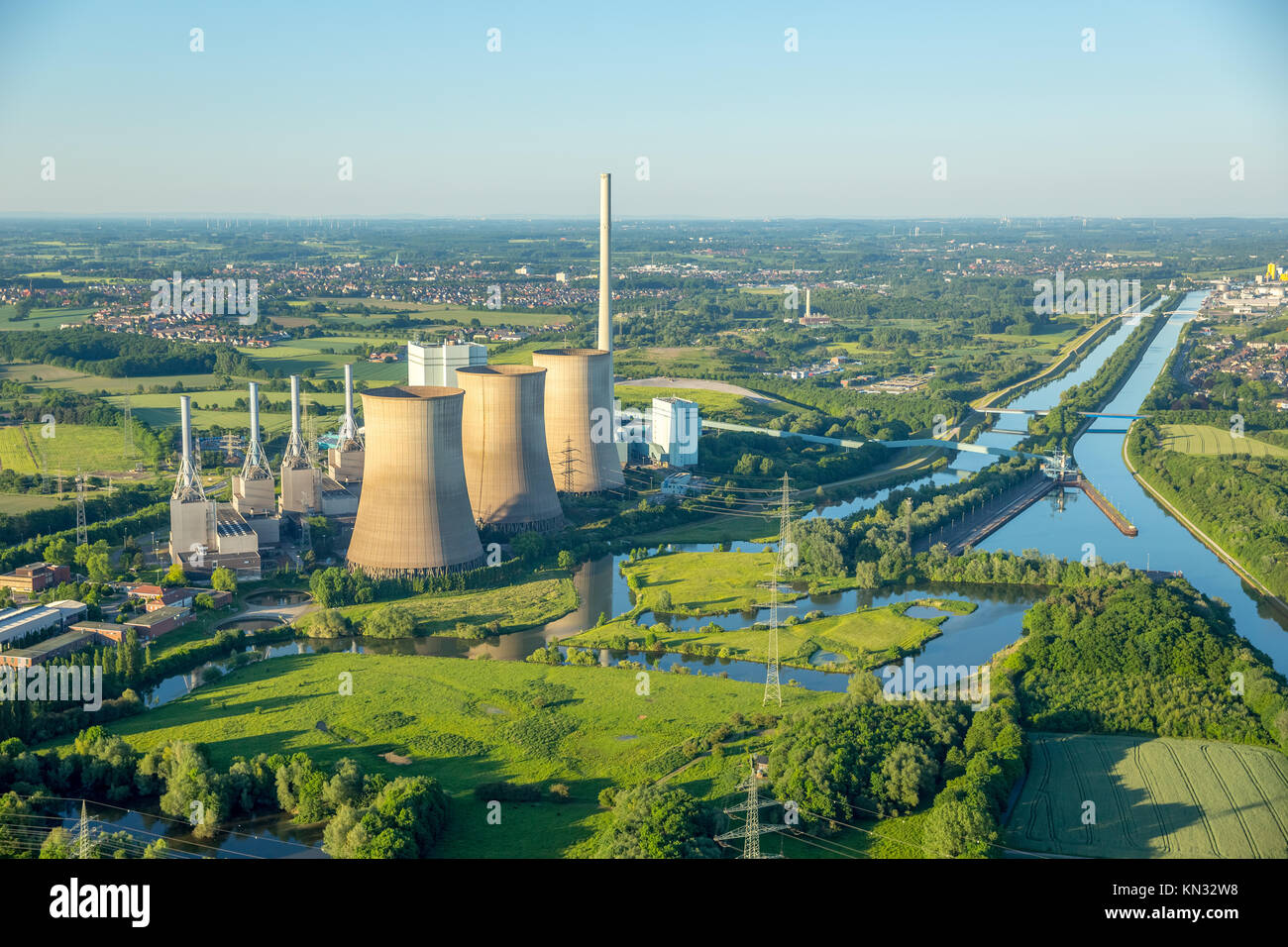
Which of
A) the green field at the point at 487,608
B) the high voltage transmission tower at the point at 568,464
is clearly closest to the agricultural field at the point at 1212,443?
the high voltage transmission tower at the point at 568,464

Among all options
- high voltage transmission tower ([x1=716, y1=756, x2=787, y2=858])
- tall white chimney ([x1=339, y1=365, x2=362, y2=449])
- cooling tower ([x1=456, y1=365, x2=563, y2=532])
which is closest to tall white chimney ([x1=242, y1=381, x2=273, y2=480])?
tall white chimney ([x1=339, y1=365, x2=362, y2=449])

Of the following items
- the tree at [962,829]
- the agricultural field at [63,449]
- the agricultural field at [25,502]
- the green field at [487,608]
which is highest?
the agricultural field at [63,449]

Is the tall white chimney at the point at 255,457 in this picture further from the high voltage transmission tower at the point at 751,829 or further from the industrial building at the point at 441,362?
the high voltage transmission tower at the point at 751,829

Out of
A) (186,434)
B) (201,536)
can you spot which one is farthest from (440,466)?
(186,434)

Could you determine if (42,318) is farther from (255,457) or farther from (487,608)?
(487,608)

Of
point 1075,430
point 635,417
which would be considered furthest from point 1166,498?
point 635,417

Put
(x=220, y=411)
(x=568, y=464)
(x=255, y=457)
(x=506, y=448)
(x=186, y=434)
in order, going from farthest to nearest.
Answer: (x=220, y=411), (x=568, y=464), (x=255, y=457), (x=506, y=448), (x=186, y=434)
